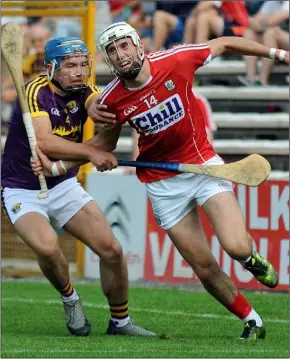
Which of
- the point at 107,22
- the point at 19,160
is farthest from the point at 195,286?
the point at 107,22

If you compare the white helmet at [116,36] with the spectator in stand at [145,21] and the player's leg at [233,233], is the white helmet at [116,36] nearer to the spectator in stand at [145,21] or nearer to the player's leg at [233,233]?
the player's leg at [233,233]

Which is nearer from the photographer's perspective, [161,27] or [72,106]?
[72,106]

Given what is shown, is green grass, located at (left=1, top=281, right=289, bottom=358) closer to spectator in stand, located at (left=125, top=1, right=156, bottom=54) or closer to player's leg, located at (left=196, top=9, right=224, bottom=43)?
player's leg, located at (left=196, top=9, right=224, bottom=43)

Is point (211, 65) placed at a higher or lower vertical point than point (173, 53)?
lower

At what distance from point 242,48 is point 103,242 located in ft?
5.74

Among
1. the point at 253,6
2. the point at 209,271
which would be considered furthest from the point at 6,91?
the point at 209,271

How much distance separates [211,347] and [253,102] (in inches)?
291

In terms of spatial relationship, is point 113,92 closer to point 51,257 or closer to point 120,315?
point 51,257

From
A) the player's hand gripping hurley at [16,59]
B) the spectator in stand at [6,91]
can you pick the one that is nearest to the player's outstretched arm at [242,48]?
the player's hand gripping hurley at [16,59]

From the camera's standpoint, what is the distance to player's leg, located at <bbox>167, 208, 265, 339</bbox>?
743 cm

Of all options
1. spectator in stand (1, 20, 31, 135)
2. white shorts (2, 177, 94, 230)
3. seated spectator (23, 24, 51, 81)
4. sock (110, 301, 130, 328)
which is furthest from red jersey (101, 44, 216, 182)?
spectator in stand (1, 20, 31, 135)

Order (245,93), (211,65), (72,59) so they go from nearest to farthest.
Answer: (72,59) → (245,93) → (211,65)

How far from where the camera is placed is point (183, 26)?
14.0 m

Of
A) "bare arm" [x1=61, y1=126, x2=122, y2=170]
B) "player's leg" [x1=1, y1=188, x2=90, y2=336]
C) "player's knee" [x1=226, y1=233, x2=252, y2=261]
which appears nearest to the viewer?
"player's knee" [x1=226, y1=233, x2=252, y2=261]
